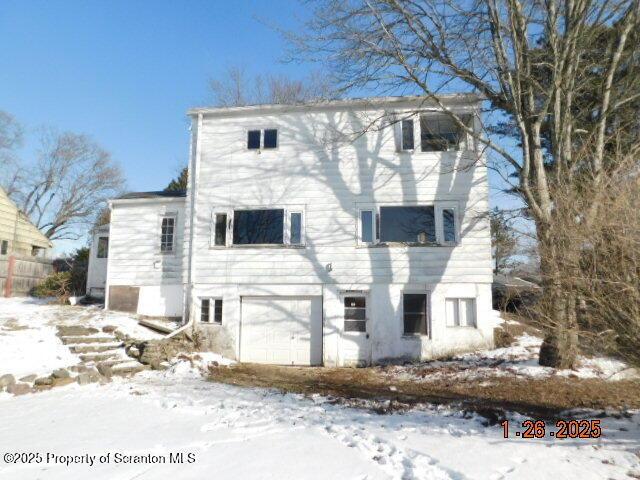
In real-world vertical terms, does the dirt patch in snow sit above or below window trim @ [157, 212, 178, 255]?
below

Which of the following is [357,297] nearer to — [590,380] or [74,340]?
[590,380]

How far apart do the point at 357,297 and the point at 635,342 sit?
27.1ft

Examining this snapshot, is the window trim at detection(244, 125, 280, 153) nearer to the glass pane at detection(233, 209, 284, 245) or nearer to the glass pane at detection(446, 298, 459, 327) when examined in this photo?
the glass pane at detection(233, 209, 284, 245)

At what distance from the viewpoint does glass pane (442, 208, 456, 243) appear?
1212cm

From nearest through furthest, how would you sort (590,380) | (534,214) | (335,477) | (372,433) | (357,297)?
1. (335,477)
2. (372,433)
3. (590,380)
4. (534,214)
5. (357,297)

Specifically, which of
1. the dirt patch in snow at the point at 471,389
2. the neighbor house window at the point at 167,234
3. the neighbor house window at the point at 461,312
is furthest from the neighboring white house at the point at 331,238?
the dirt patch in snow at the point at 471,389

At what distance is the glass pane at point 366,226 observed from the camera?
12.5 meters

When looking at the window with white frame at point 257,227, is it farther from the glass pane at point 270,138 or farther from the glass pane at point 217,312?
the glass pane at point 270,138

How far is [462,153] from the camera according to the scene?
1241cm

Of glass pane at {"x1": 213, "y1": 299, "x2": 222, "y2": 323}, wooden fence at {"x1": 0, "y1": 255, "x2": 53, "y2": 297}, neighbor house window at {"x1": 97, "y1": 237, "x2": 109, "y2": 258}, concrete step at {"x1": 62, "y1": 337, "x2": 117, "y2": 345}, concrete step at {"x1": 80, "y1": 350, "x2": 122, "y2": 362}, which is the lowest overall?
concrete step at {"x1": 80, "y1": 350, "x2": 122, "y2": 362}

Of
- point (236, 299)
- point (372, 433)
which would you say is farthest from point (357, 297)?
point (372, 433)

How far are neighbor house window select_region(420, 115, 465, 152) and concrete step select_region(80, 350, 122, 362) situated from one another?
10439 mm

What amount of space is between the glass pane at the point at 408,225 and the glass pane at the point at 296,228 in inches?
101

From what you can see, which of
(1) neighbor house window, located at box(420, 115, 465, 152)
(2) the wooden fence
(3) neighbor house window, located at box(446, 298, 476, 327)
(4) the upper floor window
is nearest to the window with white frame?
(4) the upper floor window
